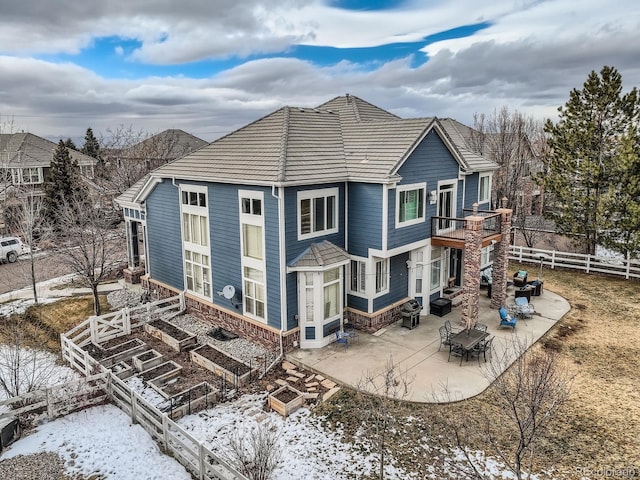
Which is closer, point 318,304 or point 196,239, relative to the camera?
point 318,304

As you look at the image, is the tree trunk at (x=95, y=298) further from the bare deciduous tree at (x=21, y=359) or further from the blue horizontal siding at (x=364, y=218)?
the blue horizontal siding at (x=364, y=218)

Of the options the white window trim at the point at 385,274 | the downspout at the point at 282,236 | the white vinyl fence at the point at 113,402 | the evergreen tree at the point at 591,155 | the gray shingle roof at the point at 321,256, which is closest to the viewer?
the white vinyl fence at the point at 113,402

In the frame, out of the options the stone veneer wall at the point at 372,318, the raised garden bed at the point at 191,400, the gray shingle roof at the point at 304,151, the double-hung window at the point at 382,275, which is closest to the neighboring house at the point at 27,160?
the gray shingle roof at the point at 304,151

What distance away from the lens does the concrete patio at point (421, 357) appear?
1241 centimetres

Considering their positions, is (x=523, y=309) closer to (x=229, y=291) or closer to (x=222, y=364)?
(x=229, y=291)

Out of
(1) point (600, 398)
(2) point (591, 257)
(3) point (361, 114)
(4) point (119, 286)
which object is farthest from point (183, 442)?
(2) point (591, 257)

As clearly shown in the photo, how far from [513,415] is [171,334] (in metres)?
11.5

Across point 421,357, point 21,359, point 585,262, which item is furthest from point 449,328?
point 21,359

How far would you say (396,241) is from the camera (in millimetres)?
15688

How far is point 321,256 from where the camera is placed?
1455 cm

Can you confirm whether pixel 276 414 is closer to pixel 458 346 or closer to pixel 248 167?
pixel 458 346

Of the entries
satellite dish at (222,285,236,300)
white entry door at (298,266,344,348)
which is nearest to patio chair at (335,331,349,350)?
white entry door at (298,266,344,348)

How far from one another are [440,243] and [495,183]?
16.3 meters

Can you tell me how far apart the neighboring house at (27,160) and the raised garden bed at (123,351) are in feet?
78.6
